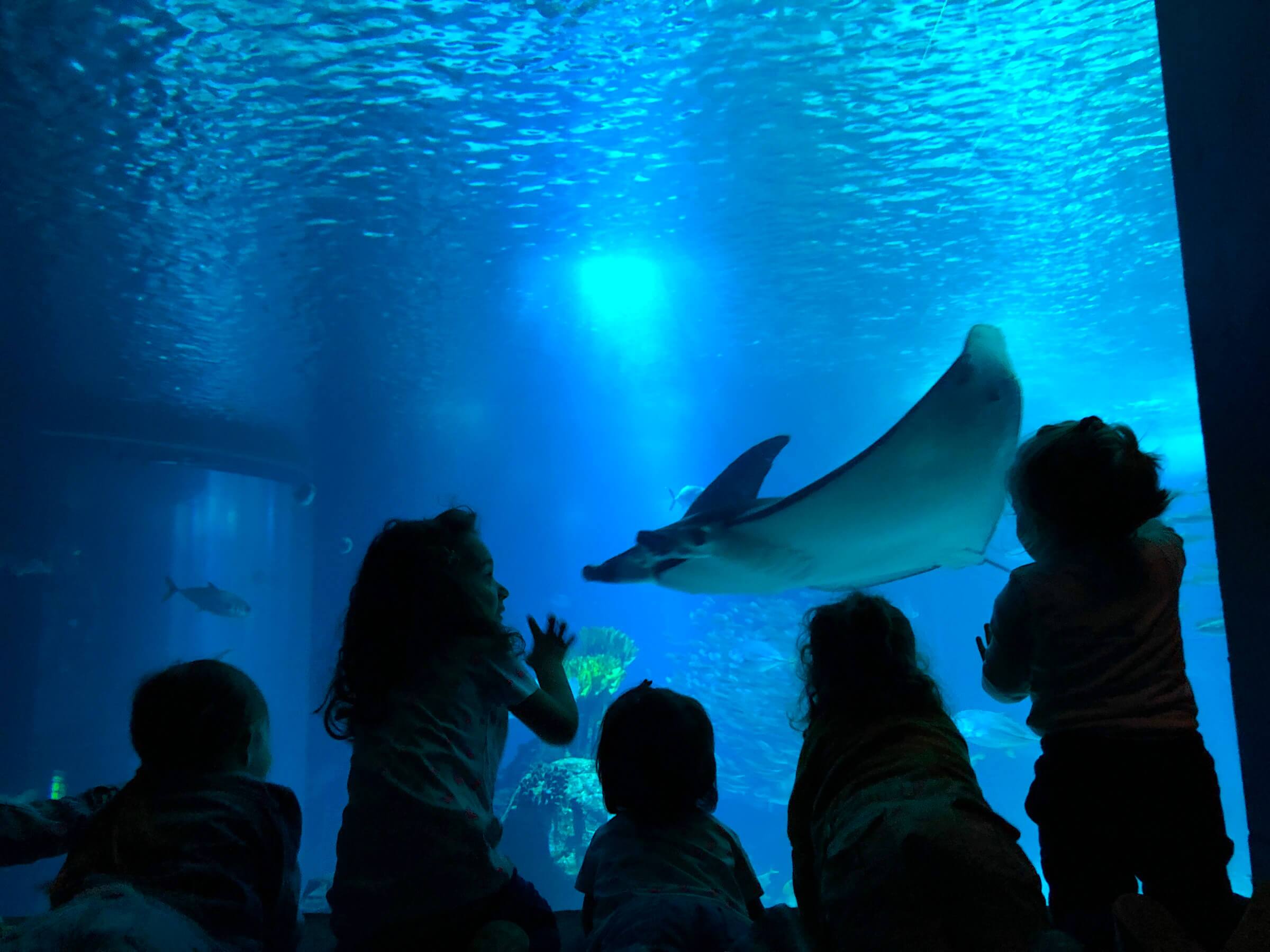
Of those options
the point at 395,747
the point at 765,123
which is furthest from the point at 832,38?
the point at 395,747

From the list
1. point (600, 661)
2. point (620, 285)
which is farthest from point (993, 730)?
point (620, 285)

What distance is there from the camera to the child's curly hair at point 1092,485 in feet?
4.97

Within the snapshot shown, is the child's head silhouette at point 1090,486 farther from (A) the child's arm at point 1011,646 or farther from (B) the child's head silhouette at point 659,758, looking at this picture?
(B) the child's head silhouette at point 659,758

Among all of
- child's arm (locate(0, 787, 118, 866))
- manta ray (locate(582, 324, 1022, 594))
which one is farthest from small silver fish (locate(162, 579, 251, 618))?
child's arm (locate(0, 787, 118, 866))

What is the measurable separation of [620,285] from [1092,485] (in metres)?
12.1

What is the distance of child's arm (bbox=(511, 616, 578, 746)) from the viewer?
174cm

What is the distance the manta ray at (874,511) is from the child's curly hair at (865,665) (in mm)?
1349

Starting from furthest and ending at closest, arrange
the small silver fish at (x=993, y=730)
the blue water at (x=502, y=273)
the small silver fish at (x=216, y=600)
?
the small silver fish at (x=216, y=600) → the small silver fish at (x=993, y=730) → the blue water at (x=502, y=273)

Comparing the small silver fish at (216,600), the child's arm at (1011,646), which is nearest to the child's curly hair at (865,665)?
the child's arm at (1011,646)

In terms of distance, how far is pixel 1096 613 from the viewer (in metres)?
1.50

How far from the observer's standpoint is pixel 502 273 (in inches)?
468

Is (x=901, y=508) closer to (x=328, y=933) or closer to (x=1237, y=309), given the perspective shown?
(x=1237, y=309)

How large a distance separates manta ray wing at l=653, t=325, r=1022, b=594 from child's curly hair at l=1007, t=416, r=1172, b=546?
44.2 inches

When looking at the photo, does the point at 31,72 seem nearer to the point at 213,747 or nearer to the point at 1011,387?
the point at 213,747
